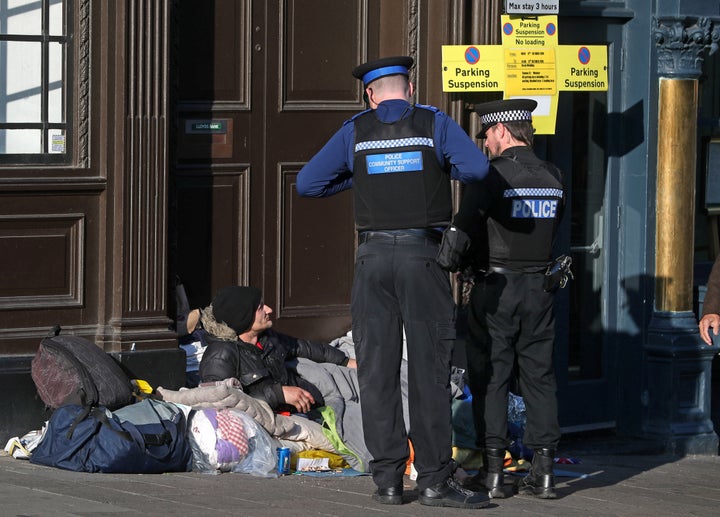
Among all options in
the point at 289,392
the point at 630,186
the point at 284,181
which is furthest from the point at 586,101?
the point at 289,392

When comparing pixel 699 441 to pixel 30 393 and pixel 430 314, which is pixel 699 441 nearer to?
pixel 430 314

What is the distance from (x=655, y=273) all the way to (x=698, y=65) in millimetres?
1431

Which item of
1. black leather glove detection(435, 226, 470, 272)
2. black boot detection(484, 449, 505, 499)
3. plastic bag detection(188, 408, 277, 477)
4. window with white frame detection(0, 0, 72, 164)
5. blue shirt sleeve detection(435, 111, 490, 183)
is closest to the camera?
black leather glove detection(435, 226, 470, 272)

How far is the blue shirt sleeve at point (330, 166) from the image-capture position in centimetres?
677

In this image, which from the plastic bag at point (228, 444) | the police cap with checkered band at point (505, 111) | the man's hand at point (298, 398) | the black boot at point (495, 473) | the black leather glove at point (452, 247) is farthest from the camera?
the man's hand at point (298, 398)

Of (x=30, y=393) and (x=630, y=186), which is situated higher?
(x=630, y=186)

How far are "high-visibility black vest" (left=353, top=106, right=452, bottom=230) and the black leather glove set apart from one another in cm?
16

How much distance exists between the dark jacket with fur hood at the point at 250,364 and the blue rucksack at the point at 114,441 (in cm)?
63

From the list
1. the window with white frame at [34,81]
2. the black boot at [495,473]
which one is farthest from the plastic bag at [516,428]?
the window with white frame at [34,81]

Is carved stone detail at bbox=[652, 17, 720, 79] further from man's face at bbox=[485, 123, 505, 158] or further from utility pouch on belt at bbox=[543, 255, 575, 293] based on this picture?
utility pouch on belt at bbox=[543, 255, 575, 293]

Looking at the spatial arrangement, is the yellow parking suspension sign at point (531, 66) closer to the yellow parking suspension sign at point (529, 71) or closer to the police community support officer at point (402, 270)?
the yellow parking suspension sign at point (529, 71)

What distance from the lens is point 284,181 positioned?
883 centimetres

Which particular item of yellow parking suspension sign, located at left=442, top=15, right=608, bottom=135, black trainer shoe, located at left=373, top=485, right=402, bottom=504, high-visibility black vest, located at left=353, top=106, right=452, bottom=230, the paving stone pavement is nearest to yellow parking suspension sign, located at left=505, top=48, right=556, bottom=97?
yellow parking suspension sign, located at left=442, top=15, right=608, bottom=135

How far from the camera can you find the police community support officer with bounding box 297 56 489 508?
261 inches
